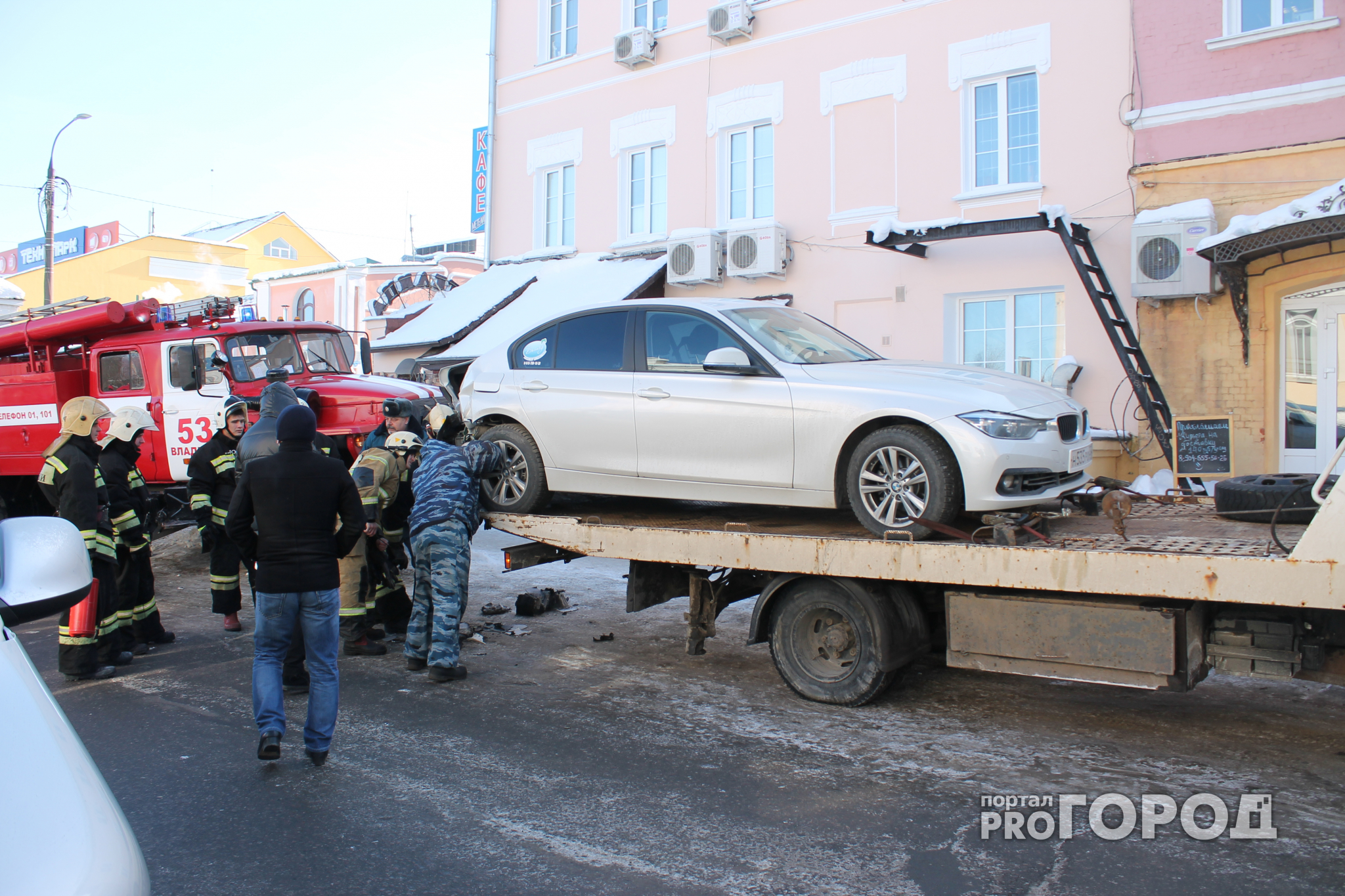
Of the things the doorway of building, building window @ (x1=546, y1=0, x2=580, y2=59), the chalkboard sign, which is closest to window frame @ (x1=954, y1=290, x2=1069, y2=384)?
the chalkboard sign

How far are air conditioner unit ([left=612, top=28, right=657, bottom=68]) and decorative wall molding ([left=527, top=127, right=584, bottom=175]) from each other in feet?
5.03

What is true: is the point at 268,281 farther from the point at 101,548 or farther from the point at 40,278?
the point at 101,548

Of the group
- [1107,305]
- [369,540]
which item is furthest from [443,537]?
[1107,305]

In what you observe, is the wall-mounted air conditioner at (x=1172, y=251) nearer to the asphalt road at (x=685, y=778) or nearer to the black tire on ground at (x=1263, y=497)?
the black tire on ground at (x=1263, y=497)

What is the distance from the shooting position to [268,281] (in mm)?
34156

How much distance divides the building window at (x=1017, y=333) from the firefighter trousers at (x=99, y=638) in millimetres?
9863

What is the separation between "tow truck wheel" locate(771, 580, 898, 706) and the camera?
5422 mm

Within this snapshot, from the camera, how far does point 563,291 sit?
52.3ft

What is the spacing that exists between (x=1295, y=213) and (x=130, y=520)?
10191mm

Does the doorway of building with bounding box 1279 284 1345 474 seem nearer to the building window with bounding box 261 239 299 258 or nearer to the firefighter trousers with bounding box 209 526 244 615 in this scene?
the firefighter trousers with bounding box 209 526 244 615

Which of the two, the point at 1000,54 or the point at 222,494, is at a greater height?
the point at 1000,54

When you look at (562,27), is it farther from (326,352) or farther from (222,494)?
(222,494)

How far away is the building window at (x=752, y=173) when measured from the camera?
49.1ft

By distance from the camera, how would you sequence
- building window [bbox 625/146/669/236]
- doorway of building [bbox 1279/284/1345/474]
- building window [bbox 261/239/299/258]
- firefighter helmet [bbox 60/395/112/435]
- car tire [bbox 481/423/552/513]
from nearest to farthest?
firefighter helmet [bbox 60/395/112/435]
car tire [bbox 481/423/552/513]
doorway of building [bbox 1279/284/1345/474]
building window [bbox 625/146/669/236]
building window [bbox 261/239/299/258]
